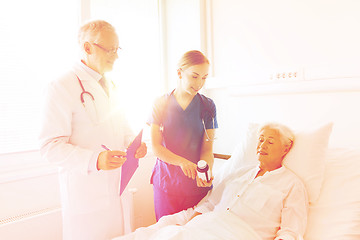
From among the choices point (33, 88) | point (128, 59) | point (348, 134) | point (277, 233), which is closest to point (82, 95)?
point (33, 88)

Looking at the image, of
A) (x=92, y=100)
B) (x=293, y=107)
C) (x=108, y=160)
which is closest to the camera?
(x=108, y=160)

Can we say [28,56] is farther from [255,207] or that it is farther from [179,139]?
[255,207]

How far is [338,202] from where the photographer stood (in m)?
1.24

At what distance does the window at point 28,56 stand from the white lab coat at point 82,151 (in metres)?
0.73

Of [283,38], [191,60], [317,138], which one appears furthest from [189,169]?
[283,38]

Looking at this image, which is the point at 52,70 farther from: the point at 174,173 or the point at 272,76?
the point at 272,76

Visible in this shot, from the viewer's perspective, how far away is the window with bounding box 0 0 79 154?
1.56 meters

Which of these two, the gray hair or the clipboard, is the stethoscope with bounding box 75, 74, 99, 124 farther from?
the gray hair

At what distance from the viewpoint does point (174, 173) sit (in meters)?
1.45

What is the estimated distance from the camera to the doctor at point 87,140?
101cm

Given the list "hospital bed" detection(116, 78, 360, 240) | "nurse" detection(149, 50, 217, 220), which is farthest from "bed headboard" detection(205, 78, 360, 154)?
"nurse" detection(149, 50, 217, 220)

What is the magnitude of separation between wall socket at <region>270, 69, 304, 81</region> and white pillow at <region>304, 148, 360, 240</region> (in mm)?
537

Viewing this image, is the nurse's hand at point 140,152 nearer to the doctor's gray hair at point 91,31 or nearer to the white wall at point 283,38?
the doctor's gray hair at point 91,31

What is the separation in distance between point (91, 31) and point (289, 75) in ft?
4.26
